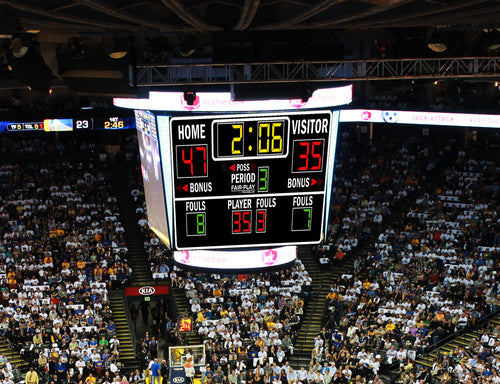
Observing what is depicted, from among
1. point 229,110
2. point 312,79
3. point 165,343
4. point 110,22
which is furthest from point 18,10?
point 165,343

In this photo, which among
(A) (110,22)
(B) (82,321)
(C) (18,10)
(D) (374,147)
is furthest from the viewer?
(D) (374,147)

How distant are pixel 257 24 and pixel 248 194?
159 inches

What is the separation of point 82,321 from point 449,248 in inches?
547

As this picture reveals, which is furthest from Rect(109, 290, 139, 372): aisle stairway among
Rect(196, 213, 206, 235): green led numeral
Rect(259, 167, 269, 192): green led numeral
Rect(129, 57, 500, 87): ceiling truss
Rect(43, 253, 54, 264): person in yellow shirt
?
Rect(259, 167, 269, 192): green led numeral

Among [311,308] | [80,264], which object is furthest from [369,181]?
[80,264]

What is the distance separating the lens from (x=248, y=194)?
61.6ft

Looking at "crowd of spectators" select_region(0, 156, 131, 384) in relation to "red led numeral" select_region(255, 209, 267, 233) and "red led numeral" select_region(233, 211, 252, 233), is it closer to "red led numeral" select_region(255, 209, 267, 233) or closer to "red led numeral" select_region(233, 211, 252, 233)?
"red led numeral" select_region(233, 211, 252, 233)

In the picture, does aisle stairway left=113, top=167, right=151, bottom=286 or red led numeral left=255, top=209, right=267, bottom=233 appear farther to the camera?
aisle stairway left=113, top=167, right=151, bottom=286

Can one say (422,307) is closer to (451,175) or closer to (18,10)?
(451,175)

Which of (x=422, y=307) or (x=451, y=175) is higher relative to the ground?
(x=451, y=175)

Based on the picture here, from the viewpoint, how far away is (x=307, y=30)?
21188mm

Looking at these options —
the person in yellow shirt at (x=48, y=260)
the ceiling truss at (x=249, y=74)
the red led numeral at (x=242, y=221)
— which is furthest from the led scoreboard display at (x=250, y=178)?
the person in yellow shirt at (x=48, y=260)

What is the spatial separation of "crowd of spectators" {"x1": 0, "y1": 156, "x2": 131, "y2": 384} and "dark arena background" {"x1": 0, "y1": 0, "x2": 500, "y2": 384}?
0.27ft

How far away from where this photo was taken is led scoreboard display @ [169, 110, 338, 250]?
17.8m
